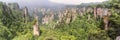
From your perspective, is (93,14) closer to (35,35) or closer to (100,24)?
(100,24)

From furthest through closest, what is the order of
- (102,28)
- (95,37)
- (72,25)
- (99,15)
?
(72,25)
(99,15)
(102,28)
(95,37)

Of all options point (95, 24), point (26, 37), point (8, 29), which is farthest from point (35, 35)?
point (95, 24)

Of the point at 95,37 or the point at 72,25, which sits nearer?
the point at 95,37

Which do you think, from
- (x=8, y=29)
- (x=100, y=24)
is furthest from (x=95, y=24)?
(x=8, y=29)

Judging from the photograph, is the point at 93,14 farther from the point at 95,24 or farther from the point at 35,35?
the point at 35,35

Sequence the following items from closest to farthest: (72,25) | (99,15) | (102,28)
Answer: (102,28) → (99,15) → (72,25)

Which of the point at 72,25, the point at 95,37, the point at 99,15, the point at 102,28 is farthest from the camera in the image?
the point at 72,25

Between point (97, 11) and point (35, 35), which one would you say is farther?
point (97, 11)

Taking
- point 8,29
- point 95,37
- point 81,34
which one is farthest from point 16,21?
point 95,37
